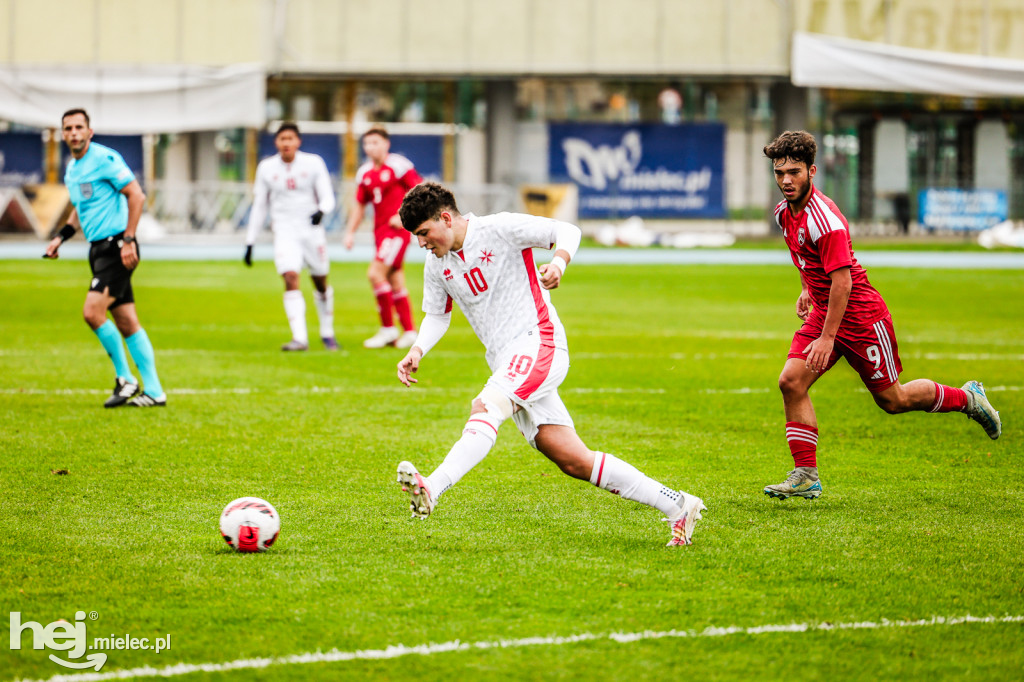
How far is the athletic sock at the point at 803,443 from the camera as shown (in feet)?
21.6

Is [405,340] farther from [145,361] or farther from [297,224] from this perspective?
[145,361]

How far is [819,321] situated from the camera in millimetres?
6625

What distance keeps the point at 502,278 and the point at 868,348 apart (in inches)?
90.7

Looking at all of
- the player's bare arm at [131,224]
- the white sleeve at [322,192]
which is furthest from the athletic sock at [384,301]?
the player's bare arm at [131,224]

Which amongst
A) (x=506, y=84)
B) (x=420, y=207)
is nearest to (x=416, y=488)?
(x=420, y=207)

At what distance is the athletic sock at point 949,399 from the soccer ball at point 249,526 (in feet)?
13.1

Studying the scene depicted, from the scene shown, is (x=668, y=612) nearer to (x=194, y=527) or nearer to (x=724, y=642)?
(x=724, y=642)

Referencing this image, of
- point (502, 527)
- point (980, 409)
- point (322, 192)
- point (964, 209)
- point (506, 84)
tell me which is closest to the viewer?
point (502, 527)

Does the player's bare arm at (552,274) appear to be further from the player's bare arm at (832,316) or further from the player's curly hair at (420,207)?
the player's bare arm at (832,316)

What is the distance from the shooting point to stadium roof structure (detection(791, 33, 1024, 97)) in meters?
34.4

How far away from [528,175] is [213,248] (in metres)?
10.5

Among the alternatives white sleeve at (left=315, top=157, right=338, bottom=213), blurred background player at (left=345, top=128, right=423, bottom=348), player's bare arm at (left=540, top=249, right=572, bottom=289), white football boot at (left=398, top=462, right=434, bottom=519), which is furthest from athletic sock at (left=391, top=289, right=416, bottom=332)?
white football boot at (left=398, top=462, right=434, bottom=519)

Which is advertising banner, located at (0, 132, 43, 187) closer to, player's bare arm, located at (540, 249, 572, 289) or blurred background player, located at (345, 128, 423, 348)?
blurred background player, located at (345, 128, 423, 348)
